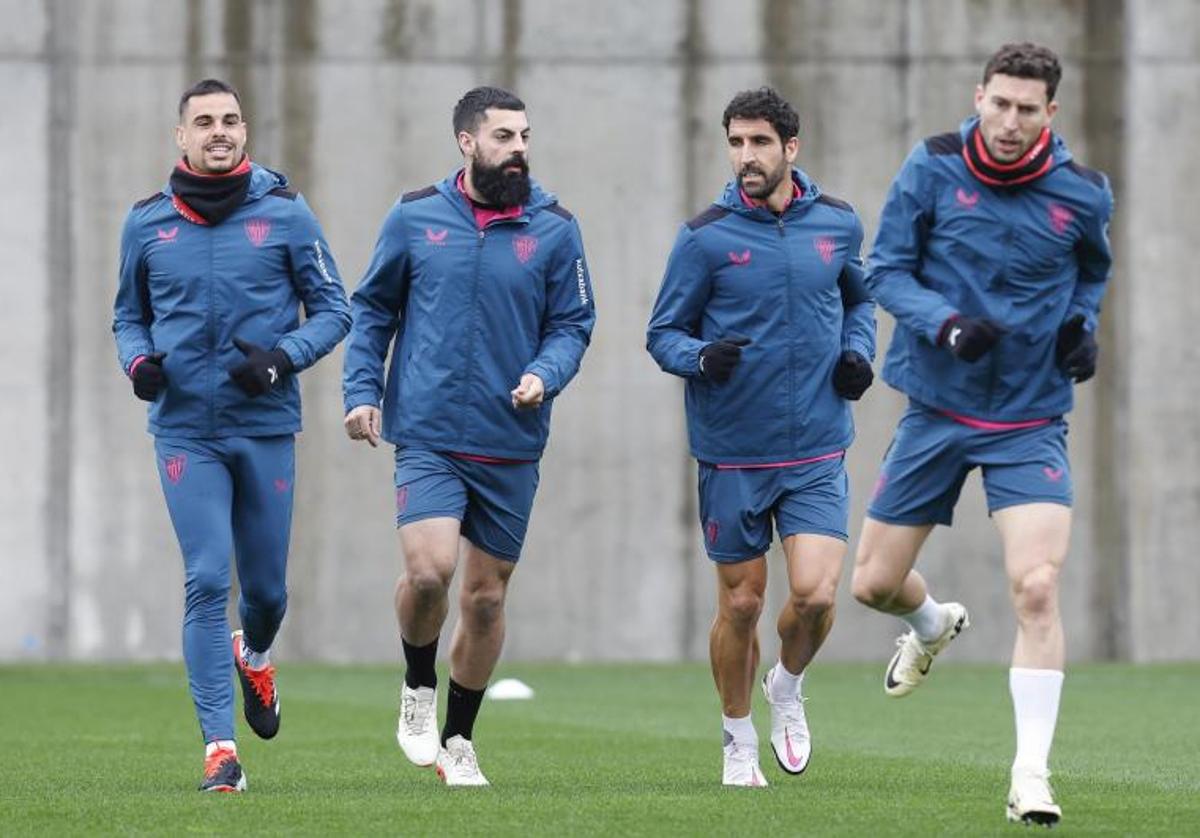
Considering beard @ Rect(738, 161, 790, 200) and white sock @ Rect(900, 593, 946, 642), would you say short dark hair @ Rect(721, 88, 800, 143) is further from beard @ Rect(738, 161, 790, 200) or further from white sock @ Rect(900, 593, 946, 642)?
white sock @ Rect(900, 593, 946, 642)

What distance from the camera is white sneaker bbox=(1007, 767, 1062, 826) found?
7066 mm

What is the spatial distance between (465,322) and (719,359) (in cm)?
86

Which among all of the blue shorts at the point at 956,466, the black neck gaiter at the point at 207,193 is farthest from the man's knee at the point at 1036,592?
the black neck gaiter at the point at 207,193

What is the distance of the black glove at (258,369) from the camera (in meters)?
8.54

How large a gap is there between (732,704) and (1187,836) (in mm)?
2210

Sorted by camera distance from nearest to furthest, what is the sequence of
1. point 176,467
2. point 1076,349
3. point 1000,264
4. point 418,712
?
point 1076,349
point 1000,264
point 176,467
point 418,712

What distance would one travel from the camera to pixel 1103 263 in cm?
791

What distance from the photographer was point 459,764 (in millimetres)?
8961

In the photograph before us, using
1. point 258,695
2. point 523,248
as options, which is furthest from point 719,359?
point 258,695

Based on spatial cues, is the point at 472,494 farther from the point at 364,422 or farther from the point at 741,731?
Result: the point at 741,731

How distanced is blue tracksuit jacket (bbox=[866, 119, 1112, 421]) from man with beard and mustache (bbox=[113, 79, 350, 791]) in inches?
79.9

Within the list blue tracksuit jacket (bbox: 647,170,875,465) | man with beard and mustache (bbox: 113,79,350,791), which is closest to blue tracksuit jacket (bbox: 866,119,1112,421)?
blue tracksuit jacket (bbox: 647,170,875,465)

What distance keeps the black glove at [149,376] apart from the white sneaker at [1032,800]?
3169 millimetres

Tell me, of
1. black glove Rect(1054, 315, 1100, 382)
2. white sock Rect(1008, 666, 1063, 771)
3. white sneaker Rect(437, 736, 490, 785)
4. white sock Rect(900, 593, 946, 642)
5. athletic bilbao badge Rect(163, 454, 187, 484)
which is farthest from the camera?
white sock Rect(900, 593, 946, 642)
